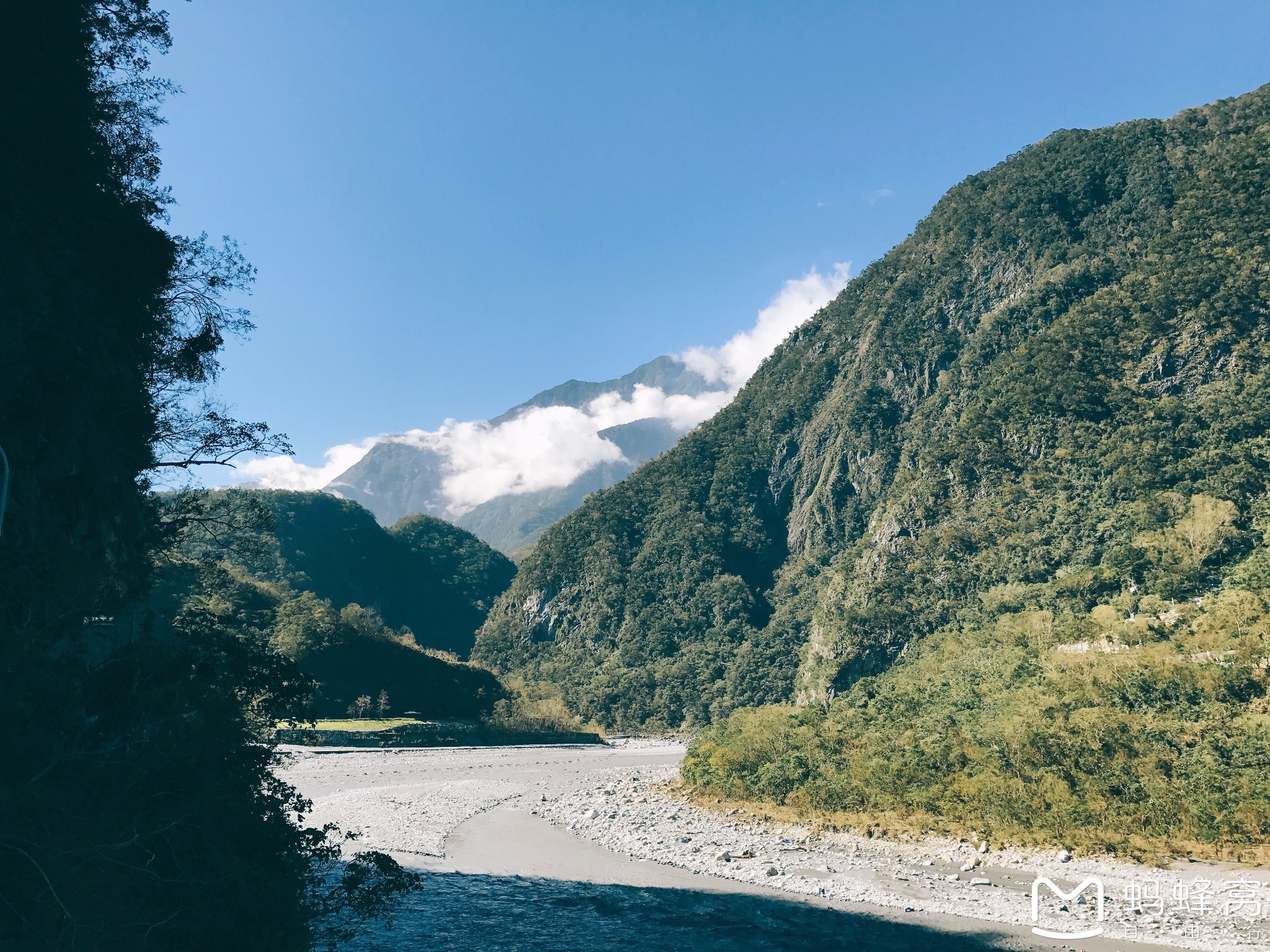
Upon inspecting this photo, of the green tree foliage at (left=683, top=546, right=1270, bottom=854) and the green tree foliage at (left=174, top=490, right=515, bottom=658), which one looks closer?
the green tree foliage at (left=683, top=546, right=1270, bottom=854)

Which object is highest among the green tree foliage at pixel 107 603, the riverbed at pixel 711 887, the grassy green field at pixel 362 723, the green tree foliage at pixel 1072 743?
the green tree foliage at pixel 107 603

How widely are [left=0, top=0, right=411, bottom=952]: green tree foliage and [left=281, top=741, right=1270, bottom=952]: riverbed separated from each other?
13.8ft

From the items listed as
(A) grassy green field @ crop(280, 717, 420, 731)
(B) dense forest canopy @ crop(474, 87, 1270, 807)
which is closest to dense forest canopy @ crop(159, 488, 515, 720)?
(A) grassy green field @ crop(280, 717, 420, 731)

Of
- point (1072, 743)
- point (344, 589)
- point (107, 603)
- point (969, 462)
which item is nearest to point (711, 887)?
point (1072, 743)

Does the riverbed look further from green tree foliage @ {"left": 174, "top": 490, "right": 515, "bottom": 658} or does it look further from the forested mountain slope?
green tree foliage @ {"left": 174, "top": 490, "right": 515, "bottom": 658}

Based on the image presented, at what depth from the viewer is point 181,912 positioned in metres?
7.99

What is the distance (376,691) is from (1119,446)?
2431 inches

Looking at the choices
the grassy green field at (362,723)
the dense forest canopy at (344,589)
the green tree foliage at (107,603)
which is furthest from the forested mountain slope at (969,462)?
the green tree foliage at (107,603)
